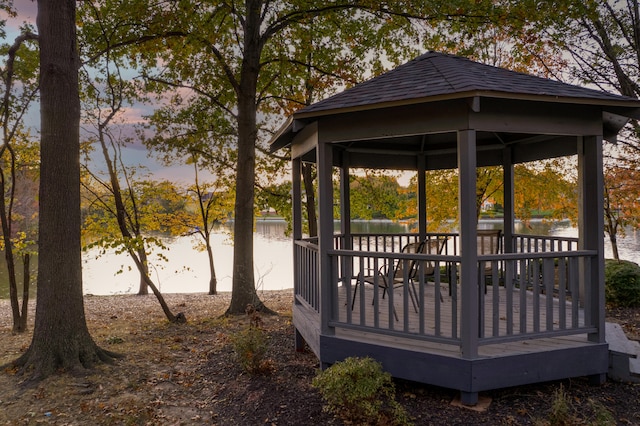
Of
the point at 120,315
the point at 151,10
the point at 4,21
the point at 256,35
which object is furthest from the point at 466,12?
the point at 120,315

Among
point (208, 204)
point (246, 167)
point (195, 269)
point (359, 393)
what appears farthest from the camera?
point (195, 269)

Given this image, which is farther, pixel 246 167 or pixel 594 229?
pixel 246 167

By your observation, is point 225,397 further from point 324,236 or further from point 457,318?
point 457,318

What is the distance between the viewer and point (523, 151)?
687 centimetres

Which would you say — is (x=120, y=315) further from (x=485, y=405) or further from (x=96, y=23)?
(x=485, y=405)

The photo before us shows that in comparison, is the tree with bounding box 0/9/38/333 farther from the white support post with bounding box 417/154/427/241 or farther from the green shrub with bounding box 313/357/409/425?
the white support post with bounding box 417/154/427/241

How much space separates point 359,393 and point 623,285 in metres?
6.68

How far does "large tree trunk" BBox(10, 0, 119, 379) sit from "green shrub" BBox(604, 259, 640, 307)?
8397 millimetres

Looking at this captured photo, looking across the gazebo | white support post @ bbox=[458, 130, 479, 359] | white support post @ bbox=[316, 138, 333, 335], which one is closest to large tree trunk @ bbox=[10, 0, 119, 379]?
the gazebo

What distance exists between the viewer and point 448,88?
384 cm

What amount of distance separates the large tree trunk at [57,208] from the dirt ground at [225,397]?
0.48m

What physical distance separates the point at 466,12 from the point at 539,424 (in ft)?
23.9

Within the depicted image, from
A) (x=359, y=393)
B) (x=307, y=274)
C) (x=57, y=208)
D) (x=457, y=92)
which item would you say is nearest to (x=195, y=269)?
(x=57, y=208)

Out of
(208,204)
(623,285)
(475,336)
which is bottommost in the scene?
(623,285)
